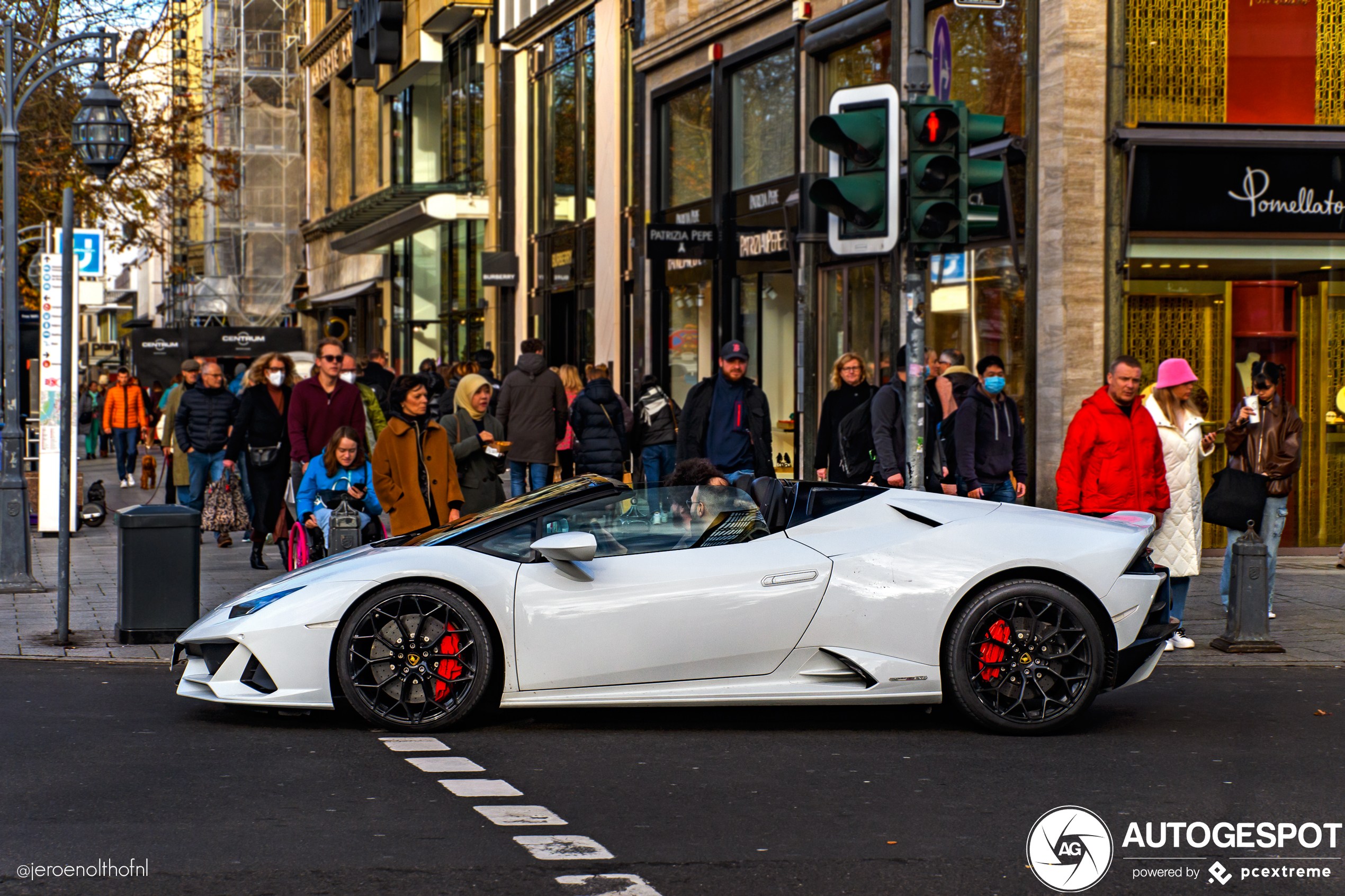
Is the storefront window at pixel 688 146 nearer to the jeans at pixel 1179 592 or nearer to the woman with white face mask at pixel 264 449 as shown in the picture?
the woman with white face mask at pixel 264 449

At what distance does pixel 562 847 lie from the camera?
537 cm

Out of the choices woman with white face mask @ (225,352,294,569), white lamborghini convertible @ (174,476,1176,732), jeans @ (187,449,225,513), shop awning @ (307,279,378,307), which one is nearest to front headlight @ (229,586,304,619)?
white lamborghini convertible @ (174,476,1176,732)

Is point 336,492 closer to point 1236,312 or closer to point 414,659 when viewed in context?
point 414,659

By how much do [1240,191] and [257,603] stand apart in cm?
1041

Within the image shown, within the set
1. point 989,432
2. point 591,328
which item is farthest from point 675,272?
point 989,432

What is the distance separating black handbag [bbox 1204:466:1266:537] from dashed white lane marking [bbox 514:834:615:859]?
252 inches

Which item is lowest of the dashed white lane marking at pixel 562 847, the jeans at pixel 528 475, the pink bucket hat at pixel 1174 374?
the dashed white lane marking at pixel 562 847

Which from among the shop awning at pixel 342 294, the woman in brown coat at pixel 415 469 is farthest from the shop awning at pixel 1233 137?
the shop awning at pixel 342 294

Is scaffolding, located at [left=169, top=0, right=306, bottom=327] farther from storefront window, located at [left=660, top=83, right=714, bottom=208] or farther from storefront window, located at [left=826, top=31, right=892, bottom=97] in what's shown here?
storefront window, located at [left=826, top=31, right=892, bottom=97]

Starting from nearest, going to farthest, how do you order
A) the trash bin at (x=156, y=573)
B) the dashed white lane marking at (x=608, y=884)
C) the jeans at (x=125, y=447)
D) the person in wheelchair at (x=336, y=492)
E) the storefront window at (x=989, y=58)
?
the dashed white lane marking at (x=608, y=884), the trash bin at (x=156, y=573), the person in wheelchair at (x=336, y=492), the storefront window at (x=989, y=58), the jeans at (x=125, y=447)

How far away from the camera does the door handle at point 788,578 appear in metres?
7.17

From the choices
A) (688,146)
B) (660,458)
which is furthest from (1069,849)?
(688,146)

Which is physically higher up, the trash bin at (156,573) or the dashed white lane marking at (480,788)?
the trash bin at (156,573)

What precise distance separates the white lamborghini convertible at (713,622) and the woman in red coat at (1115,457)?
2313 millimetres
